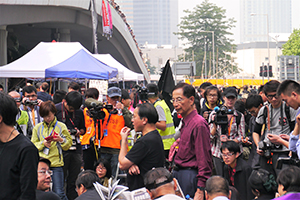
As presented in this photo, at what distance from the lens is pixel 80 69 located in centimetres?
1176

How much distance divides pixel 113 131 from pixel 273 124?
2.77 m

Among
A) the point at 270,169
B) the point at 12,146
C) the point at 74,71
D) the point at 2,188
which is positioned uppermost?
the point at 74,71

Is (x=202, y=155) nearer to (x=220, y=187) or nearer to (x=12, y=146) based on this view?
(x=220, y=187)

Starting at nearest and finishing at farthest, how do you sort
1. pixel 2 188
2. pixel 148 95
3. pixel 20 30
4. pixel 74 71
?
pixel 2 188 < pixel 148 95 < pixel 74 71 < pixel 20 30

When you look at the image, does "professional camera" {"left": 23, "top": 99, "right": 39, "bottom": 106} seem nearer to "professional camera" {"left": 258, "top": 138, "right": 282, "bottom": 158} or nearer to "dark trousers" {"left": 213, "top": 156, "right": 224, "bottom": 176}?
"dark trousers" {"left": 213, "top": 156, "right": 224, "bottom": 176}

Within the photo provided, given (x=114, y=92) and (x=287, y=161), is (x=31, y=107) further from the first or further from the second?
(x=287, y=161)

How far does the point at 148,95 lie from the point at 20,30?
23.0 meters

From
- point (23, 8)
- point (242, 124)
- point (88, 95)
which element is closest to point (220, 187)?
point (242, 124)

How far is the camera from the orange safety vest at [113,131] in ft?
23.8

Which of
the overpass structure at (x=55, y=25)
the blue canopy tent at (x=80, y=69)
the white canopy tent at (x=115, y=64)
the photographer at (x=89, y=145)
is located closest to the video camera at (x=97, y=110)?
the photographer at (x=89, y=145)

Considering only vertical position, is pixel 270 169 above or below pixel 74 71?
below

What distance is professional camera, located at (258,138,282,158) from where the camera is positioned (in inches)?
233

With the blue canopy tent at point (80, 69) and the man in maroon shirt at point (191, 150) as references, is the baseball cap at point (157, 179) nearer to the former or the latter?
the man in maroon shirt at point (191, 150)

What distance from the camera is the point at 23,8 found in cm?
2119
